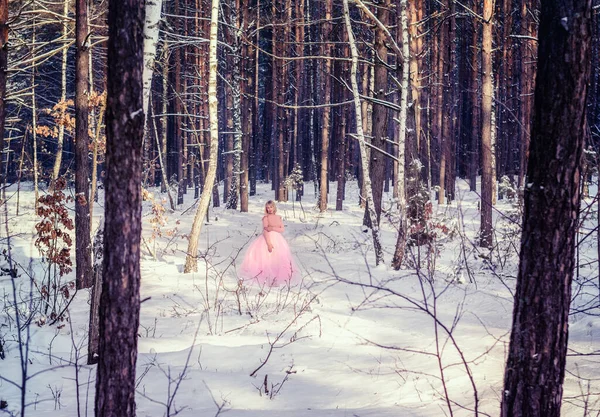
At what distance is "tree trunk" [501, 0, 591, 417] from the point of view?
3.12 metres

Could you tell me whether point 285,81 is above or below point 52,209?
above

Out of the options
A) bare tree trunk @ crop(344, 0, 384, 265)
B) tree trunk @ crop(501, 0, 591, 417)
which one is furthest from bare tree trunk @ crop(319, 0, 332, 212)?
tree trunk @ crop(501, 0, 591, 417)

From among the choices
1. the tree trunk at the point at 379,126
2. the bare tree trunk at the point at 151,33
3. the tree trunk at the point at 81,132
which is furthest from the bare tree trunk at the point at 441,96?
the bare tree trunk at the point at 151,33

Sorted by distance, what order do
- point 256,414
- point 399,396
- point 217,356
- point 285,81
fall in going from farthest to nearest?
1. point 285,81
2. point 217,356
3. point 399,396
4. point 256,414

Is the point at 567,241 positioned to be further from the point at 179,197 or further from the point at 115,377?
the point at 179,197

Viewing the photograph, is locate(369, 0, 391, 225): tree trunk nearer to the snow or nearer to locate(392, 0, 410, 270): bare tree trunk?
locate(392, 0, 410, 270): bare tree trunk

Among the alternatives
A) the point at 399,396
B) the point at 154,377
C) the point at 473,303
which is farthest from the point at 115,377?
the point at 473,303

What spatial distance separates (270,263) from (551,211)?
7855 mm

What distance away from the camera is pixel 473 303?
8453mm

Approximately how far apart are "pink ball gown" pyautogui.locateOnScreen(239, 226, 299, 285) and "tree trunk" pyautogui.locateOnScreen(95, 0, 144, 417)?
707cm

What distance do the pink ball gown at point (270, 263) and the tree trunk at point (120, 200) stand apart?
707 centimetres

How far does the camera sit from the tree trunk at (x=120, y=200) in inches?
136

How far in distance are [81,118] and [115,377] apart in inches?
302

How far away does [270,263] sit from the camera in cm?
1070
